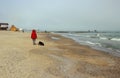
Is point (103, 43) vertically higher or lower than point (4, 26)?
lower

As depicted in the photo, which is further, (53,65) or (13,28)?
(13,28)

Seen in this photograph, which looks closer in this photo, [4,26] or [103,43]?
[103,43]

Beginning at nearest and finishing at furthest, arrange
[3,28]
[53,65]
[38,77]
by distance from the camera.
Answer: [38,77] → [53,65] → [3,28]

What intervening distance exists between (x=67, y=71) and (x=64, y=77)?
4.15 ft

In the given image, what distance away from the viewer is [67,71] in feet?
34.7

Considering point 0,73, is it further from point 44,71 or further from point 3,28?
point 3,28

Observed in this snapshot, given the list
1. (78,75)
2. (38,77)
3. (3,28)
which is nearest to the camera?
(38,77)

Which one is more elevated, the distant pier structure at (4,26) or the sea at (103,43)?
the distant pier structure at (4,26)

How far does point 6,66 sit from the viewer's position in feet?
34.0

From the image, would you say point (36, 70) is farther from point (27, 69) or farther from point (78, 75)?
point (78, 75)

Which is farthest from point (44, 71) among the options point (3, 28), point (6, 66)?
point (3, 28)

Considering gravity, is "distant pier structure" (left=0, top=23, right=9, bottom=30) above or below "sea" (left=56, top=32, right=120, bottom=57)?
above

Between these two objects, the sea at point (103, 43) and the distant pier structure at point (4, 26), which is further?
the distant pier structure at point (4, 26)

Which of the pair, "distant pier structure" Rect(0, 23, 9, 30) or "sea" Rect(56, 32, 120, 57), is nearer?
"sea" Rect(56, 32, 120, 57)
